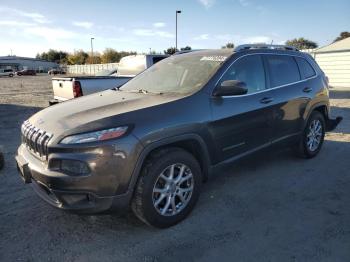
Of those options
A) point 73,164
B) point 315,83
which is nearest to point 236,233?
point 73,164

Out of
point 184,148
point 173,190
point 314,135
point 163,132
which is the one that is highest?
point 163,132

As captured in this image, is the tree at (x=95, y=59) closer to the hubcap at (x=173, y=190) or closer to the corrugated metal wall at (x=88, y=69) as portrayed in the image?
the corrugated metal wall at (x=88, y=69)

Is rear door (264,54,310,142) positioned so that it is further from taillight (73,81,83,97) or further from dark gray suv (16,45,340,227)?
taillight (73,81,83,97)

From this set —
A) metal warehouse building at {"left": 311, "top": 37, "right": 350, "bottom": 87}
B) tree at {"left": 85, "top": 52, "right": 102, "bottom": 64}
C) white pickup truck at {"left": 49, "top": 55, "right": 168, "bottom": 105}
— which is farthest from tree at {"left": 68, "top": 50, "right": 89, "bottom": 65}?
white pickup truck at {"left": 49, "top": 55, "right": 168, "bottom": 105}

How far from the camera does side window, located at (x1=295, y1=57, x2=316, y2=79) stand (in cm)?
558

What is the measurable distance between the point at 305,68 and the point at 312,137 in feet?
3.77

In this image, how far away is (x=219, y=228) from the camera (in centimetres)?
361

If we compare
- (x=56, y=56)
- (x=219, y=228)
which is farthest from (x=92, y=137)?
(x=56, y=56)

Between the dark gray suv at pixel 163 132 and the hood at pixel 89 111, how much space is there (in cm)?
1

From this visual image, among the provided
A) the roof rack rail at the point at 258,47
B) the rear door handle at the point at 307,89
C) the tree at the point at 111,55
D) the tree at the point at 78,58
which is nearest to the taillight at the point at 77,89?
the roof rack rail at the point at 258,47

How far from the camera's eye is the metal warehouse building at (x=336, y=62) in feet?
65.7

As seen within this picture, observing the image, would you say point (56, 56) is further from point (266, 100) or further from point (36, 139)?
point (36, 139)

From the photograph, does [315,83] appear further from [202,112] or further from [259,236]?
[259,236]

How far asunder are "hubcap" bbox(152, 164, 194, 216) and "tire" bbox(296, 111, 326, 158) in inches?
105
